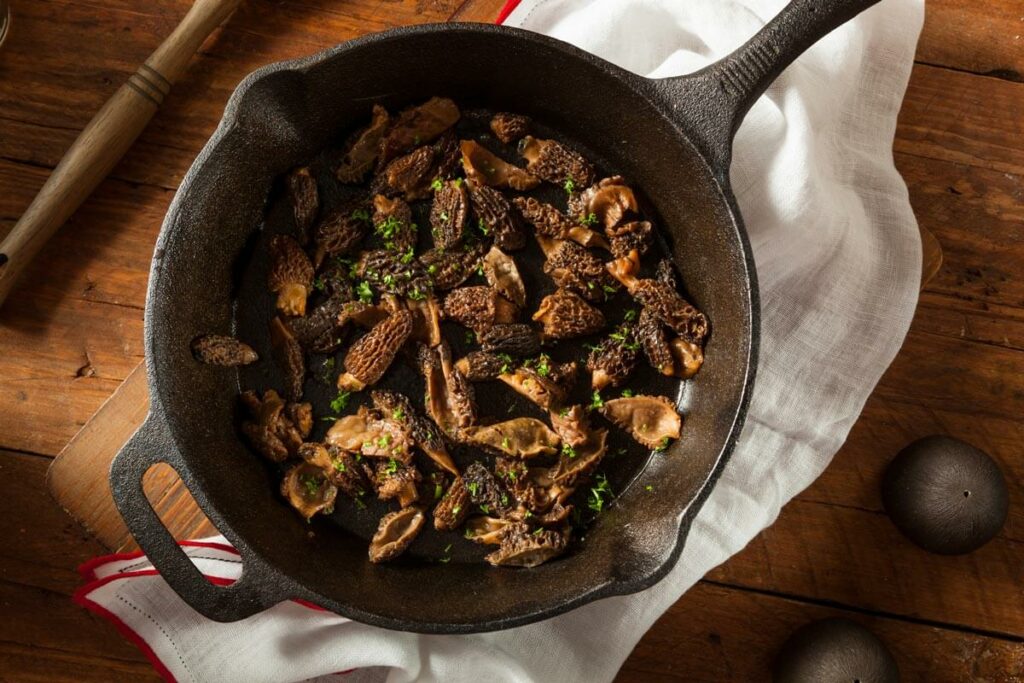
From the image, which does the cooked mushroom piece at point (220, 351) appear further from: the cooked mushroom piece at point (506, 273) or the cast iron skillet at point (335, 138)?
the cooked mushroom piece at point (506, 273)

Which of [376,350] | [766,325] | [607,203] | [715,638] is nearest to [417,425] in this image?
[376,350]

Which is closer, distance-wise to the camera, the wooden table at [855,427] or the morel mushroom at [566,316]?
the morel mushroom at [566,316]

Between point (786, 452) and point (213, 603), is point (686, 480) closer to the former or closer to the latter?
point (786, 452)

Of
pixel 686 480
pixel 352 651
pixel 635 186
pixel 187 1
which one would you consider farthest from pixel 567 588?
pixel 187 1

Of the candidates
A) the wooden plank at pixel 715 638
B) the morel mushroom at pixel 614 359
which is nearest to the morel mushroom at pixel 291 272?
the morel mushroom at pixel 614 359

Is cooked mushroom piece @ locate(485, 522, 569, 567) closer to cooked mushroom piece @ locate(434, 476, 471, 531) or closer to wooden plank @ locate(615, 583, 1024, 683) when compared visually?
cooked mushroom piece @ locate(434, 476, 471, 531)
